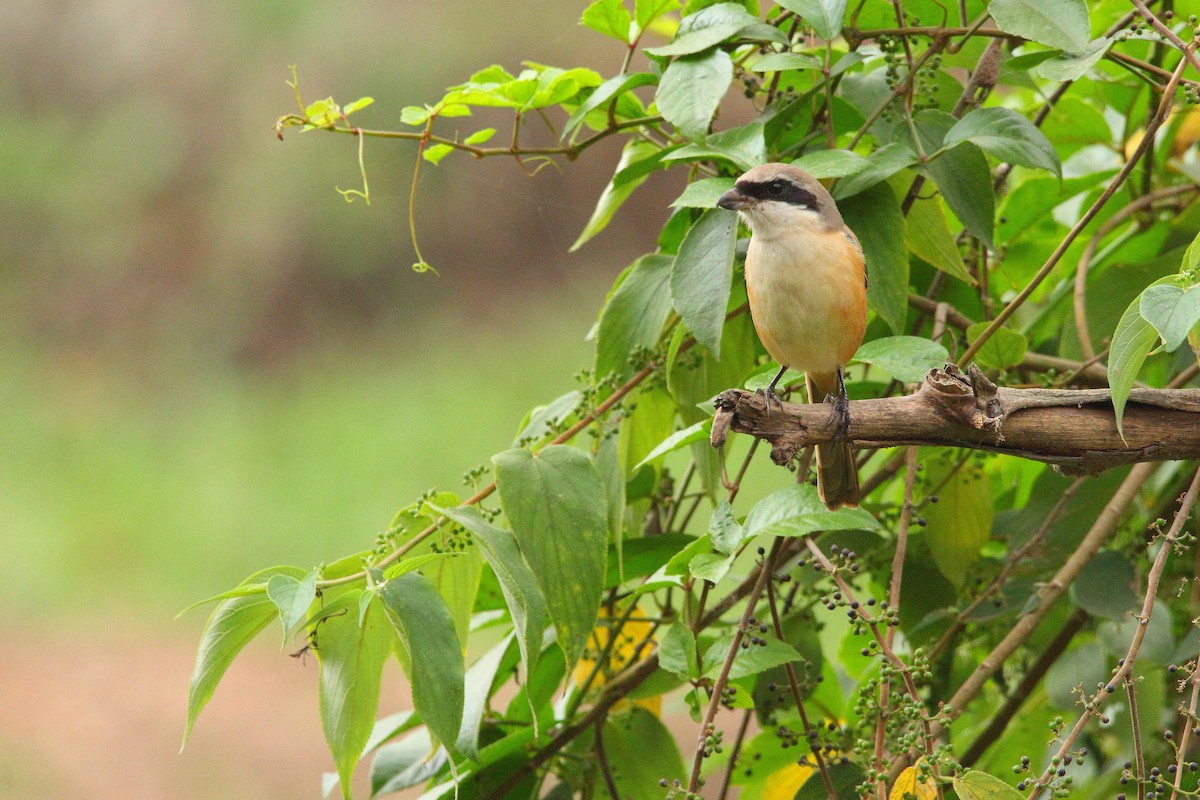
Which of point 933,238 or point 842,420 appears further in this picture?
point 933,238

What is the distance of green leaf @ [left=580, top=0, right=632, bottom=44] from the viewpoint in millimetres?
1268

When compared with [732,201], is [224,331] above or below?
above

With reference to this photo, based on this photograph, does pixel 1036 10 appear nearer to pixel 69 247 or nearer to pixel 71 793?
pixel 71 793

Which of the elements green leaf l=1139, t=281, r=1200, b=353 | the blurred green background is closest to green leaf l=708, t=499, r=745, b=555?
green leaf l=1139, t=281, r=1200, b=353

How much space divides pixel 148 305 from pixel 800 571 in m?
4.67

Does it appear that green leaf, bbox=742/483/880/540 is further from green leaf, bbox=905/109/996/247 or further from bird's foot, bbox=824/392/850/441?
green leaf, bbox=905/109/996/247

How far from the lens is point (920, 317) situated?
1.38 metres

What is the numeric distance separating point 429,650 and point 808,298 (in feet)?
2.01

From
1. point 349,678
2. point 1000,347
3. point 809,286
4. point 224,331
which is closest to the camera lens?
point 349,678

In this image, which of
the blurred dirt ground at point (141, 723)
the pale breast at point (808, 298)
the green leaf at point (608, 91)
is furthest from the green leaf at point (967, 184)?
the blurred dirt ground at point (141, 723)

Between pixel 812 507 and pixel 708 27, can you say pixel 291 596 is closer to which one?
pixel 812 507

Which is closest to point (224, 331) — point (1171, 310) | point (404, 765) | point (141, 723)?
point (141, 723)

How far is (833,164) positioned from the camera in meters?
1.10

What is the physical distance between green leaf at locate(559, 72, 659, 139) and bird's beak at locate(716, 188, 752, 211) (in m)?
0.16
